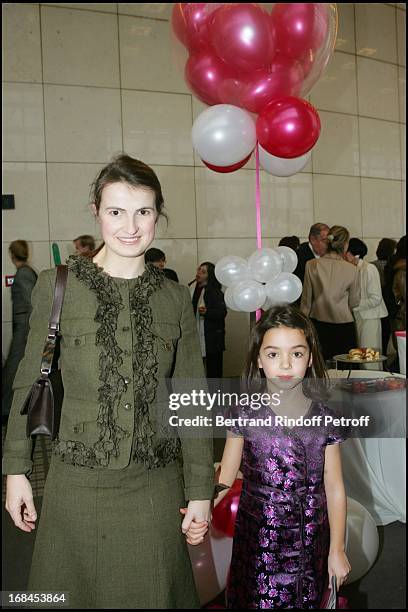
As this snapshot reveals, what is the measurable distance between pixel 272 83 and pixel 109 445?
1.76 metres

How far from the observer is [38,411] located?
1240 millimetres

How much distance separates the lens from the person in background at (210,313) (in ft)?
16.1

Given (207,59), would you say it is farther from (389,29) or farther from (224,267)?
(389,29)

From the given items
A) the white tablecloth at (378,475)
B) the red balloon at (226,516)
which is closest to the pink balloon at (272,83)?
the white tablecloth at (378,475)

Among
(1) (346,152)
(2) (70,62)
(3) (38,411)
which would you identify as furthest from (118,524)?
(1) (346,152)

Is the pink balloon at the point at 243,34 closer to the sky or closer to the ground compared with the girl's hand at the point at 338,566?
closer to the sky

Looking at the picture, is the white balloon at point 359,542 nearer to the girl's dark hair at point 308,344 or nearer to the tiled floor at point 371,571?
the tiled floor at point 371,571

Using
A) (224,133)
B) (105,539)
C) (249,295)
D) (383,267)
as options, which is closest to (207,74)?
(224,133)

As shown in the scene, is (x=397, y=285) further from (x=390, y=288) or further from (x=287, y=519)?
(x=287, y=519)

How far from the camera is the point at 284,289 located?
2.60 meters

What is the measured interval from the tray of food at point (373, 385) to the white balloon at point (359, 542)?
731 mm

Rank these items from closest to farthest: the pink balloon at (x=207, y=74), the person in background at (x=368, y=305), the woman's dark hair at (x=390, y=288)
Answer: the pink balloon at (x=207, y=74) < the person in background at (x=368, y=305) < the woman's dark hair at (x=390, y=288)

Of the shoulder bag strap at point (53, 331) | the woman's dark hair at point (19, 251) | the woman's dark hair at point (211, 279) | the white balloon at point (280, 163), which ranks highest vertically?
the white balloon at point (280, 163)

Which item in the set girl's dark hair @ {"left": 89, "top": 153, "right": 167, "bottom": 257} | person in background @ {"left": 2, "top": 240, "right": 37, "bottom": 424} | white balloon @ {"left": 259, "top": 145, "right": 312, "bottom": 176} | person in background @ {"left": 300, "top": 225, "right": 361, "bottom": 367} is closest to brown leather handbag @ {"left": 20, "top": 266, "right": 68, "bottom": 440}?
girl's dark hair @ {"left": 89, "top": 153, "right": 167, "bottom": 257}
